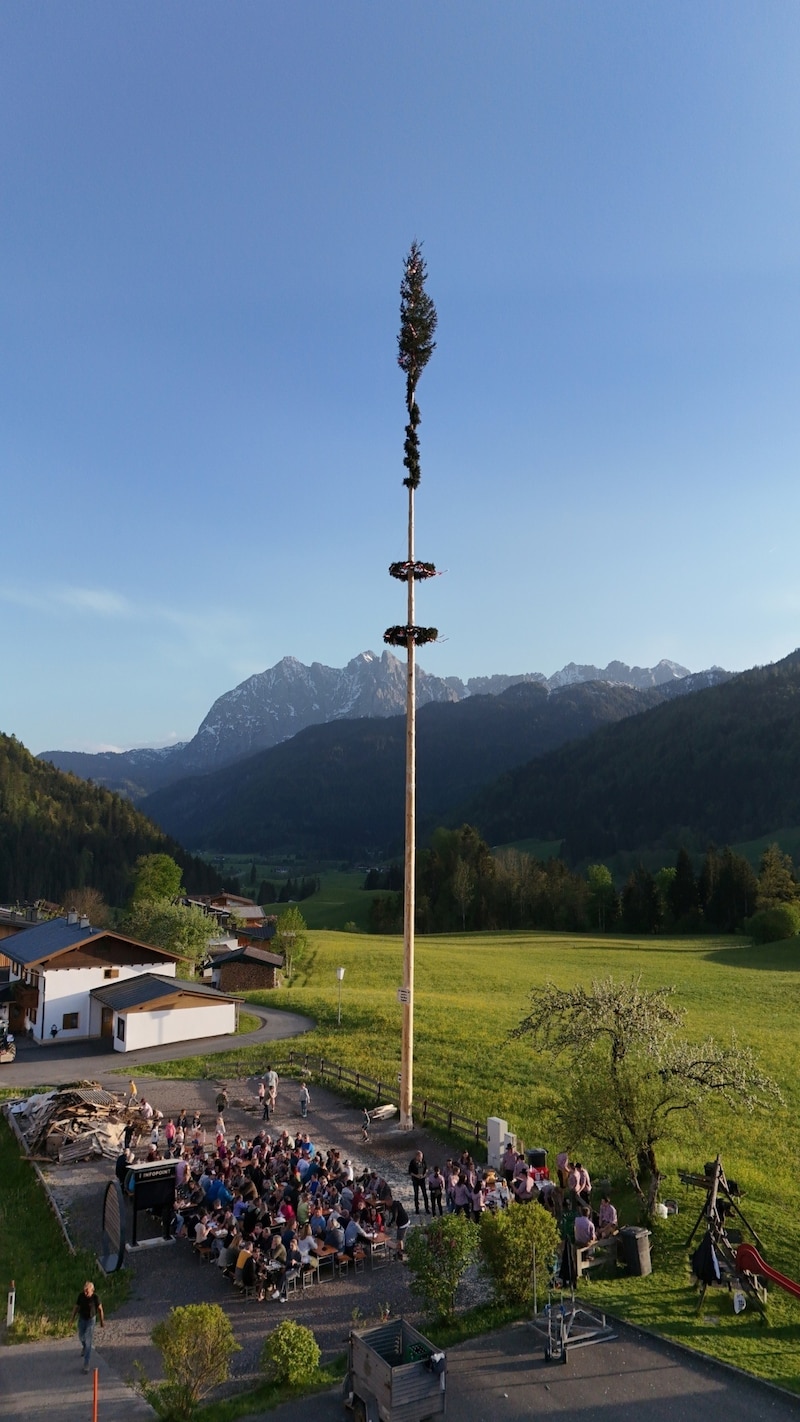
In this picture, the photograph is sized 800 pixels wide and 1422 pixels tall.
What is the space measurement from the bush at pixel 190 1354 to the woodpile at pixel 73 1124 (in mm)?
15004

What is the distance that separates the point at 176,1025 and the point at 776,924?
67.9 meters

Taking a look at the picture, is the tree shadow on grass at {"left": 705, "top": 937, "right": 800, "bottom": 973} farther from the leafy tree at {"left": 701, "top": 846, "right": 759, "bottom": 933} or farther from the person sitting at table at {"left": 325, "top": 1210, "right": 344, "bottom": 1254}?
the person sitting at table at {"left": 325, "top": 1210, "right": 344, "bottom": 1254}

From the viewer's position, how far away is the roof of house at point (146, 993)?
146 ft

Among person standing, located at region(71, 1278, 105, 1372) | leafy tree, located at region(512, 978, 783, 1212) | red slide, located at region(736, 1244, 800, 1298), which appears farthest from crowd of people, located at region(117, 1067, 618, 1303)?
person standing, located at region(71, 1278, 105, 1372)

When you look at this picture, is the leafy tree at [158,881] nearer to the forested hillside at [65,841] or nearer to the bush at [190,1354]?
the forested hillside at [65,841]

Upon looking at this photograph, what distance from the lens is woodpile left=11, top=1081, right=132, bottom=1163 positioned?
27109mm

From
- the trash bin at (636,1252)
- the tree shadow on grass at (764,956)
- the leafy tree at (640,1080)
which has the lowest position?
the tree shadow on grass at (764,956)

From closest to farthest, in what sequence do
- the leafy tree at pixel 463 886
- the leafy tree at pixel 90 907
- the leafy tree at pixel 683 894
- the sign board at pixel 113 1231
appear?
1. the sign board at pixel 113 1231
2. the leafy tree at pixel 90 907
3. the leafy tree at pixel 683 894
4. the leafy tree at pixel 463 886

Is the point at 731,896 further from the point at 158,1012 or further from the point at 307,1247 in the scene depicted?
the point at 307,1247

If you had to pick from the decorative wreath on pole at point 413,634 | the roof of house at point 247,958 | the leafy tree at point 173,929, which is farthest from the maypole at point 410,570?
the leafy tree at point 173,929

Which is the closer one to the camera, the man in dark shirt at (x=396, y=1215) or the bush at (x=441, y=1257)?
the bush at (x=441, y=1257)

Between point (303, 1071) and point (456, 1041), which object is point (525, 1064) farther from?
point (303, 1071)

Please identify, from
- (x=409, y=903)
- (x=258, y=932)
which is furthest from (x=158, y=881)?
(x=409, y=903)

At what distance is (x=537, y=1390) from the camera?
1355 centimetres
